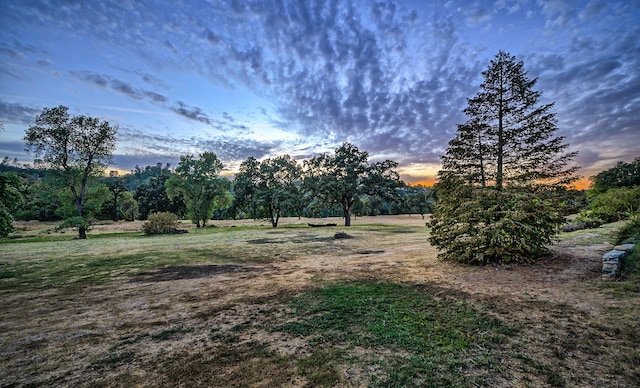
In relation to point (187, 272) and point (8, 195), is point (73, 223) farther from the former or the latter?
point (187, 272)

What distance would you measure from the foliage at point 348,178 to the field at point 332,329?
22310mm

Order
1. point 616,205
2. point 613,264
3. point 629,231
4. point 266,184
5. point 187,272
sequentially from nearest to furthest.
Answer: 1. point 613,264
2. point 187,272
3. point 629,231
4. point 616,205
5. point 266,184

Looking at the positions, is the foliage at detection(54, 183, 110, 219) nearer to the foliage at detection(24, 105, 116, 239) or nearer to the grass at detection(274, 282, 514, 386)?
the foliage at detection(24, 105, 116, 239)

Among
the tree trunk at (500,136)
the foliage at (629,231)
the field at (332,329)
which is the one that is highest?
the tree trunk at (500,136)

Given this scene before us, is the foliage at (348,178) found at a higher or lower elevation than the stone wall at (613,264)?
higher

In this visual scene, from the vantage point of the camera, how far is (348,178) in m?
31.5

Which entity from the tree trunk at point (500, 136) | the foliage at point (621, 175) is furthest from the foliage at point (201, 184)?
the foliage at point (621, 175)

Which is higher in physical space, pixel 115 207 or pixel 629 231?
pixel 115 207

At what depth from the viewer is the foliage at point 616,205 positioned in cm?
1434

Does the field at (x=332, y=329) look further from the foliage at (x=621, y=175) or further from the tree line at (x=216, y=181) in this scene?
the foliage at (x=621, y=175)

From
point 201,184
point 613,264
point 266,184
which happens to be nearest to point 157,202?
point 201,184

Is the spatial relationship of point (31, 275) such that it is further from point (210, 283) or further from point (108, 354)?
point (108, 354)

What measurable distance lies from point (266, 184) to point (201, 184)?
9161 mm

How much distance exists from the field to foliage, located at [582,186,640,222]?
32.7 feet
